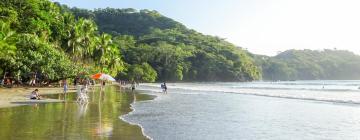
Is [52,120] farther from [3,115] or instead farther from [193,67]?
[193,67]

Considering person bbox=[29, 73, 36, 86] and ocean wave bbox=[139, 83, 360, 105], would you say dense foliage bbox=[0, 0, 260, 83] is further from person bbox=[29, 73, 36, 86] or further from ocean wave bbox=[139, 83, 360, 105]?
ocean wave bbox=[139, 83, 360, 105]

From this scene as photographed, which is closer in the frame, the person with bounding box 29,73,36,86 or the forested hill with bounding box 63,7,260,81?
the person with bounding box 29,73,36,86

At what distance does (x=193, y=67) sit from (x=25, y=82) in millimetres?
103384

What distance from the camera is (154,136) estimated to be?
13.2 m

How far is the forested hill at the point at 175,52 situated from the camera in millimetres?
137013

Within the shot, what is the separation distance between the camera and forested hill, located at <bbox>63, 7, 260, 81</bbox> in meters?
137

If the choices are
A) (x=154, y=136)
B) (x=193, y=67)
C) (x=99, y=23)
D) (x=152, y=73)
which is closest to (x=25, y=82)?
(x=154, y=136)

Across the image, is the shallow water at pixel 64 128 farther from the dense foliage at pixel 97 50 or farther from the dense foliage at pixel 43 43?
the dense foliage at pixel 97 50

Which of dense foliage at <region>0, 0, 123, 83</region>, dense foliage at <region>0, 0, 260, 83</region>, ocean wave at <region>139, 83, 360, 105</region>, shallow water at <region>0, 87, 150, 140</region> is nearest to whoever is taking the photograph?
shallow water at <region>0, 87, 150, 140</region>

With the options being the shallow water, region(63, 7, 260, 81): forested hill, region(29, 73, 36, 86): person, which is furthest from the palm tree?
region(63, 7, 260, 81): forested hill

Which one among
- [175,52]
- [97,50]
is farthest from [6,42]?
[175,52]

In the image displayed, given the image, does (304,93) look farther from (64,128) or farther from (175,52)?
(175,52)

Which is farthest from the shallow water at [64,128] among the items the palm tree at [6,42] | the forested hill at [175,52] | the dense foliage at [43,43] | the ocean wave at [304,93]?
the forested hill at [175,52]

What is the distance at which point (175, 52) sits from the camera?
141625 mm
